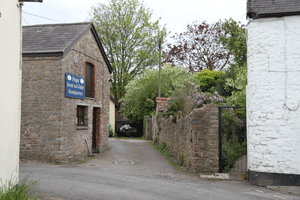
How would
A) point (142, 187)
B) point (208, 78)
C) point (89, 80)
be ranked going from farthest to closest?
point (208, 78)
point (89, 80)
point (142, 187)

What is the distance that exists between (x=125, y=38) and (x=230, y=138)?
2866cm

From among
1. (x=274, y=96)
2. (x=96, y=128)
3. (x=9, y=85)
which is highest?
(x=9, y=85)

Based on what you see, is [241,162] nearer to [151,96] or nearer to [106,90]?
[106,90]

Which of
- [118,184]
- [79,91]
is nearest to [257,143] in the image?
[118,184]

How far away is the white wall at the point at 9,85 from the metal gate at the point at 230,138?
6.46m

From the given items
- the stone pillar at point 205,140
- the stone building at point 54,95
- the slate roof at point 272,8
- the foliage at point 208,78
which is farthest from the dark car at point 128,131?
the slate roof at point 272,8

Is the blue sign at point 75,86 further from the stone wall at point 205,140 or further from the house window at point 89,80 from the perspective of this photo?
the stone wall at point 205,140

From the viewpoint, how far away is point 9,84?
6.66 metres

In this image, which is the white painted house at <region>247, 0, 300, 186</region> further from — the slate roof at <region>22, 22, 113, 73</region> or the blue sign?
the slate roof at <region>22, 22, 113, 73</region>

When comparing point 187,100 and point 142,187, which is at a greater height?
point 187,100

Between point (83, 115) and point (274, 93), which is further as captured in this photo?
point (83, 115)

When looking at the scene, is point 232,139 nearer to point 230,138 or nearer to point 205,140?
point 230,138

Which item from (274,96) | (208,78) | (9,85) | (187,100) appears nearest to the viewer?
(9,85)

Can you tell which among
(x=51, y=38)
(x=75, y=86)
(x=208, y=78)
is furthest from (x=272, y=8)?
(x=208, y=78)
